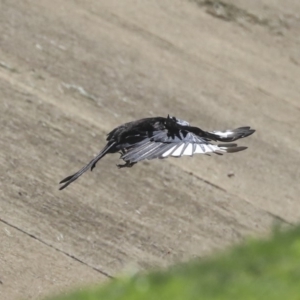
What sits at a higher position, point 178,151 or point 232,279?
point 232,279

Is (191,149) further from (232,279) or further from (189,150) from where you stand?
(232,279)

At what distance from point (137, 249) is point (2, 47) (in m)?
2.96

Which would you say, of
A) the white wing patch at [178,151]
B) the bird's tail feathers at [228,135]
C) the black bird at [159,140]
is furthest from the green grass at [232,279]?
the bird's tail feathers at [228,135]

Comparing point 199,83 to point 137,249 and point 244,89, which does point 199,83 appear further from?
point 137,249

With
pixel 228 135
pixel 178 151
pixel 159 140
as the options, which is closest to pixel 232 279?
pixel 178 151

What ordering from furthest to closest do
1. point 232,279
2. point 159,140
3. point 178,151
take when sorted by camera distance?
point 159,140
point 178,151
point 232,279

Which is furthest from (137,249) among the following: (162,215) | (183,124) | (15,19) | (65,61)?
(15,19)

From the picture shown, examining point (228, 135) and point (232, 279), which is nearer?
point (232, 279)

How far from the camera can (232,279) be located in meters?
3.04

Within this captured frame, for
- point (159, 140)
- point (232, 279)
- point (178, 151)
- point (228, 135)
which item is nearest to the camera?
point (232, 279)

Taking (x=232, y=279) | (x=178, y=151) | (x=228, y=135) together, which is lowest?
(x=228, y=135)

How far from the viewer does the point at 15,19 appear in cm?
948

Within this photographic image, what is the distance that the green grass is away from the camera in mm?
2904

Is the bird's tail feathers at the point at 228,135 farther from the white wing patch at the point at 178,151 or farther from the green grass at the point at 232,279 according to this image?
the green grass at the point at 232,279
